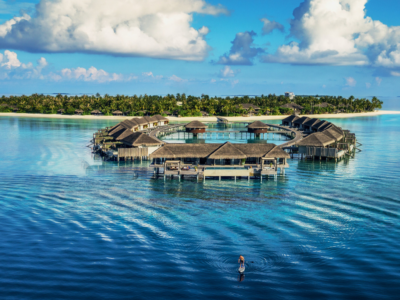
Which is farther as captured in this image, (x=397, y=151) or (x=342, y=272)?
(x=397, y=151)

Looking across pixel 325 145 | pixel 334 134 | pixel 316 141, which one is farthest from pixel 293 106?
pixel 316 141

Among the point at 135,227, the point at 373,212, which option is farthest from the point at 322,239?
the point at 135,227

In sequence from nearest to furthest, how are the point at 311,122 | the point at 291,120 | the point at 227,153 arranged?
the point at 227,153 → the point at 311,122 → the point at 291,120

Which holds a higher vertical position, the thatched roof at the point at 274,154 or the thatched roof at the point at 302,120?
the thatched roof at the point at 302,120

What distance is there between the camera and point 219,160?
37.8m

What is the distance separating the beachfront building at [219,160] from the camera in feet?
116

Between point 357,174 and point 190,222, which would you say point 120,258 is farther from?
point 357,174

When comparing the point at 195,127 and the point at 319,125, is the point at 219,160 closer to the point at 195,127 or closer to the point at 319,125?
the point at 195,127

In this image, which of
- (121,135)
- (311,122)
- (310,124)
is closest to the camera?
(121,135)

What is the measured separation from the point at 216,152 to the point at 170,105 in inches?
3466

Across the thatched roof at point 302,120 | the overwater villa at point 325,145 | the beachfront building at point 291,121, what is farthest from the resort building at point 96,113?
the overwater villa at point 325,145

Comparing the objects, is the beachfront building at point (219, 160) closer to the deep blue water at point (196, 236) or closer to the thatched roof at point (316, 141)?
the deep blue water at point (196, 236)

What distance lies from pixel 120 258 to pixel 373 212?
58.1ft

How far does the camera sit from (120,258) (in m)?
18.3
